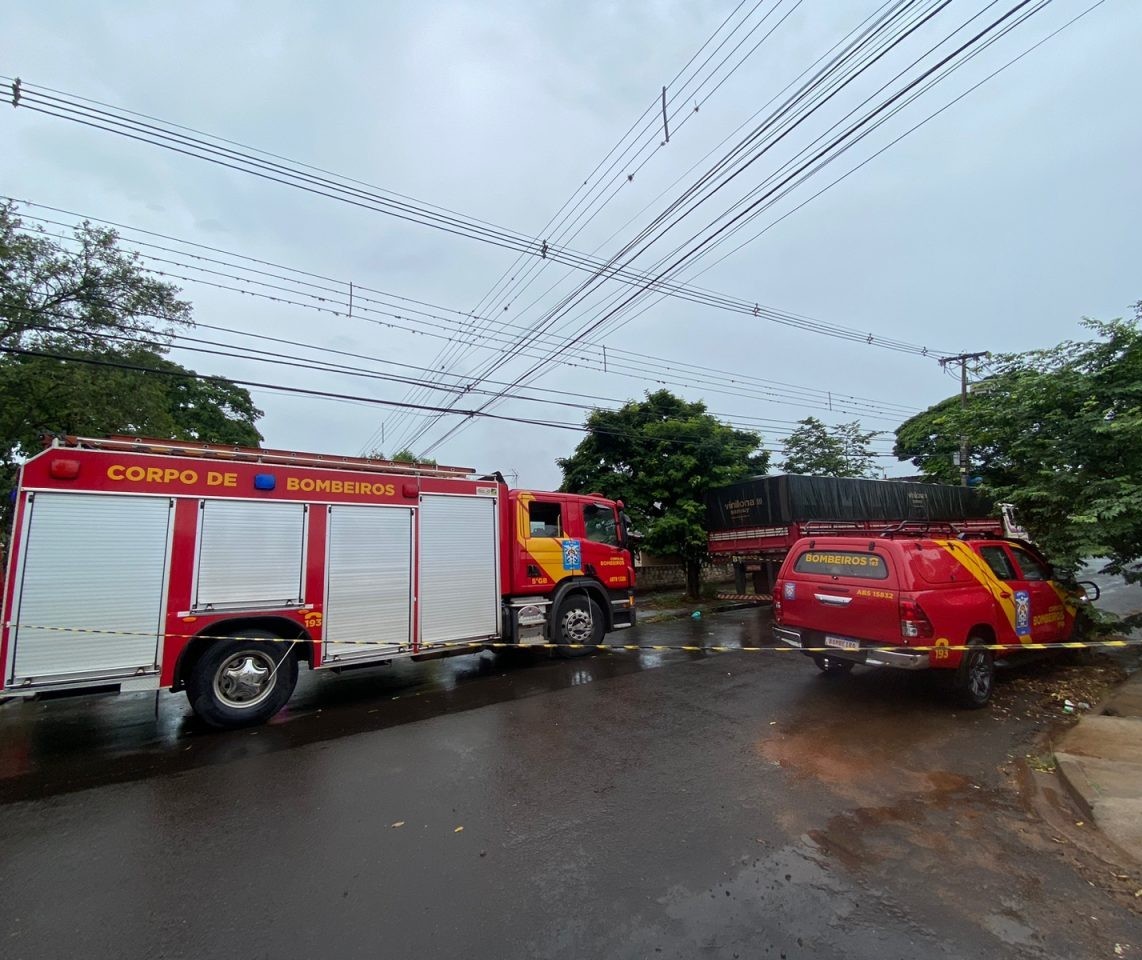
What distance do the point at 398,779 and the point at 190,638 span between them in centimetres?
292

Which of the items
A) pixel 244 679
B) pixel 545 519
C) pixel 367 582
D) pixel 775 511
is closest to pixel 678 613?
pixel 775 511

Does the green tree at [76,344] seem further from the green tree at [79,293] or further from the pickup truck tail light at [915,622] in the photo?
the pickup truck tail light at [915,622]

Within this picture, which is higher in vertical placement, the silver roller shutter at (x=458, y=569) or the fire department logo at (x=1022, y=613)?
the silver roller shutter at (x=458, y=569)

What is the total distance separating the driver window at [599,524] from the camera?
9211mm

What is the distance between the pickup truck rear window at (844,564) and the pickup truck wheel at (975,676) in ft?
3.88

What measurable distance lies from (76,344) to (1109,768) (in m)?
18.5

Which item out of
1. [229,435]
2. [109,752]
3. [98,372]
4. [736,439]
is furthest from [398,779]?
[229,435]

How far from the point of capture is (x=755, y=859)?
3123 millimetres

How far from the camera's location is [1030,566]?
702 centimetres

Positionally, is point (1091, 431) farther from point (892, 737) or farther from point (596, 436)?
point (596, 436)

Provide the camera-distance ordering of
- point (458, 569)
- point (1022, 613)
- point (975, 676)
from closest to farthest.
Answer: point (975, 676) < point (1022, 613) < point (458, 569)

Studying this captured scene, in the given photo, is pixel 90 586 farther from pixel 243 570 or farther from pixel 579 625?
pixel 579 625

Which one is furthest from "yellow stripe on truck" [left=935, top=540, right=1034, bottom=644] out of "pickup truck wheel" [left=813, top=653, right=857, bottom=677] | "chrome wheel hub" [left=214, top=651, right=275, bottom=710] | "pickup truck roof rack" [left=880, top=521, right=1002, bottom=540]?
"chrome wheel hub" [left=214, top=651, right=275, bottom=710]

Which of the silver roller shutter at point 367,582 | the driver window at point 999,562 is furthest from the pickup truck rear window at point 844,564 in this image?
the silver roller shutter at point 367,582
